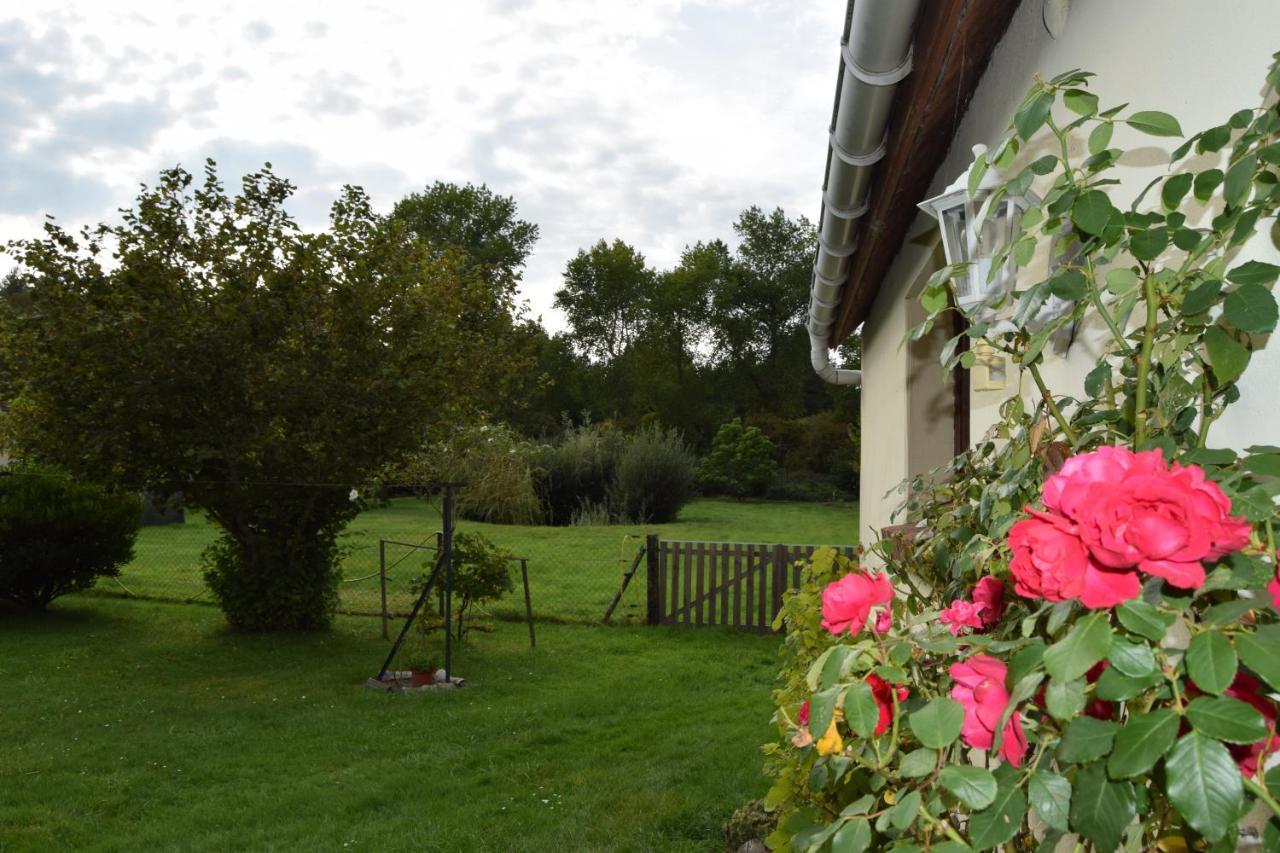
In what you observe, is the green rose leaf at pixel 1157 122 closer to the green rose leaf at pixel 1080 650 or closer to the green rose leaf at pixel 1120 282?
the green rose leaf at pixel 1120 282

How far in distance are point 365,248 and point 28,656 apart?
198 inches

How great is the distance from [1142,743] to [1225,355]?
519mm

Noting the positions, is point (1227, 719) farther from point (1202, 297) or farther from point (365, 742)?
point (365, 742)

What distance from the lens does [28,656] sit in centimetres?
895

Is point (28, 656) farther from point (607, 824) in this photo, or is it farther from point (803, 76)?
point (803, 76)

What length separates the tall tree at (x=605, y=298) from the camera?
38.9m

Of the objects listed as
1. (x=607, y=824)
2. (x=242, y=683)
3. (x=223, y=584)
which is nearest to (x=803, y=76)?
(x=607, y=824)

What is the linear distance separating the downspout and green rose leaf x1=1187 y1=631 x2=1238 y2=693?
1.54 meters

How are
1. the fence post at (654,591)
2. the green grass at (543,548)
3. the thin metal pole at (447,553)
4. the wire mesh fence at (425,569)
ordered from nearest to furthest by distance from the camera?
1. the thin metal pole at (447,553)
2. the fence post at (654,591)
3. the wire mesh fence at (425,569)
4. the green grass at (543,548)

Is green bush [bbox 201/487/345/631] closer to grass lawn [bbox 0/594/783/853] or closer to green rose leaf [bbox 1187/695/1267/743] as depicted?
grass lawn [bbox 0/594/783/853]

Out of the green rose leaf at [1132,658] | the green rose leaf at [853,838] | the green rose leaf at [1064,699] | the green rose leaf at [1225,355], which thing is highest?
the green rose leaf at [1225,355]

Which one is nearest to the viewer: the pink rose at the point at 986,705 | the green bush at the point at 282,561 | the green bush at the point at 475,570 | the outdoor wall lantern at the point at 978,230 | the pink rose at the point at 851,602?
the pink rose at the point at 986,705

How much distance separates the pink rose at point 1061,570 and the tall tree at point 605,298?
38.0m

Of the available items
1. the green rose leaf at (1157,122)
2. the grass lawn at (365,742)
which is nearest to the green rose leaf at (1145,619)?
the green rose leaf at (1157,122)
